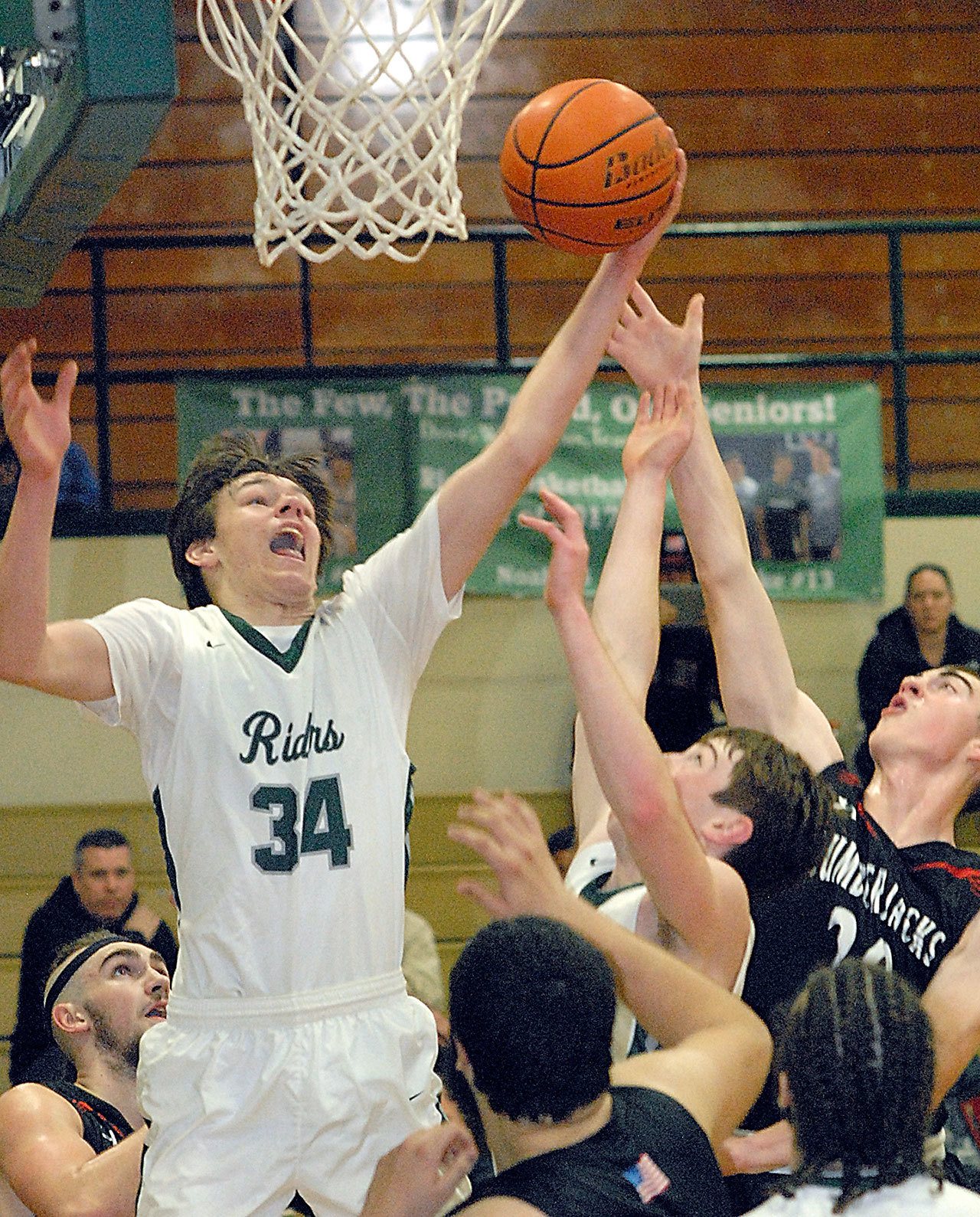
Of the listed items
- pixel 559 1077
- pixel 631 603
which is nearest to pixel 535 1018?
pixel 559 1077

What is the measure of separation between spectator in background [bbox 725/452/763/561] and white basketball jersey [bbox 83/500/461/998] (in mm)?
Answer: 4865

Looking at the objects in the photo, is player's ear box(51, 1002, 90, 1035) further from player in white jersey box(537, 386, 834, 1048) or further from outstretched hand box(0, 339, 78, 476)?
outstretched hand box(0, 339, 78, 476)

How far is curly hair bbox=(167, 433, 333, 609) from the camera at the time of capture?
2984 mm

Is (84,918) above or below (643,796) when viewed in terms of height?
below

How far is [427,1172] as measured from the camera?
2086 mm

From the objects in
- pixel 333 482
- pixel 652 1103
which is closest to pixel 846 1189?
pixel 652 1103

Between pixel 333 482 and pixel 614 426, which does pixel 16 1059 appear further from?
pixel 614 426

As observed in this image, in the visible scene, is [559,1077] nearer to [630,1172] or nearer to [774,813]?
[630,1172]

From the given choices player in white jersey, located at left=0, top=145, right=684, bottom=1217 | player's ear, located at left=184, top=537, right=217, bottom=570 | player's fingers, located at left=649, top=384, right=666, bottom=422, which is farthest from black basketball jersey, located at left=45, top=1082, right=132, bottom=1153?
player's fingers, located at left=649, top=384, right=666, bottom=422

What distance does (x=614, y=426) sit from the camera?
7.62 m

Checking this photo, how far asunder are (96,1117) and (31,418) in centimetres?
188

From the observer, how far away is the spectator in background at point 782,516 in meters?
7.55

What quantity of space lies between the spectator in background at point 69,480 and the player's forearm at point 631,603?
4.38m

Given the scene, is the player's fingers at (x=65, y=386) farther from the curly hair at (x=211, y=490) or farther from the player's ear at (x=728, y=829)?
the player's ear at (x=728, y=829)
